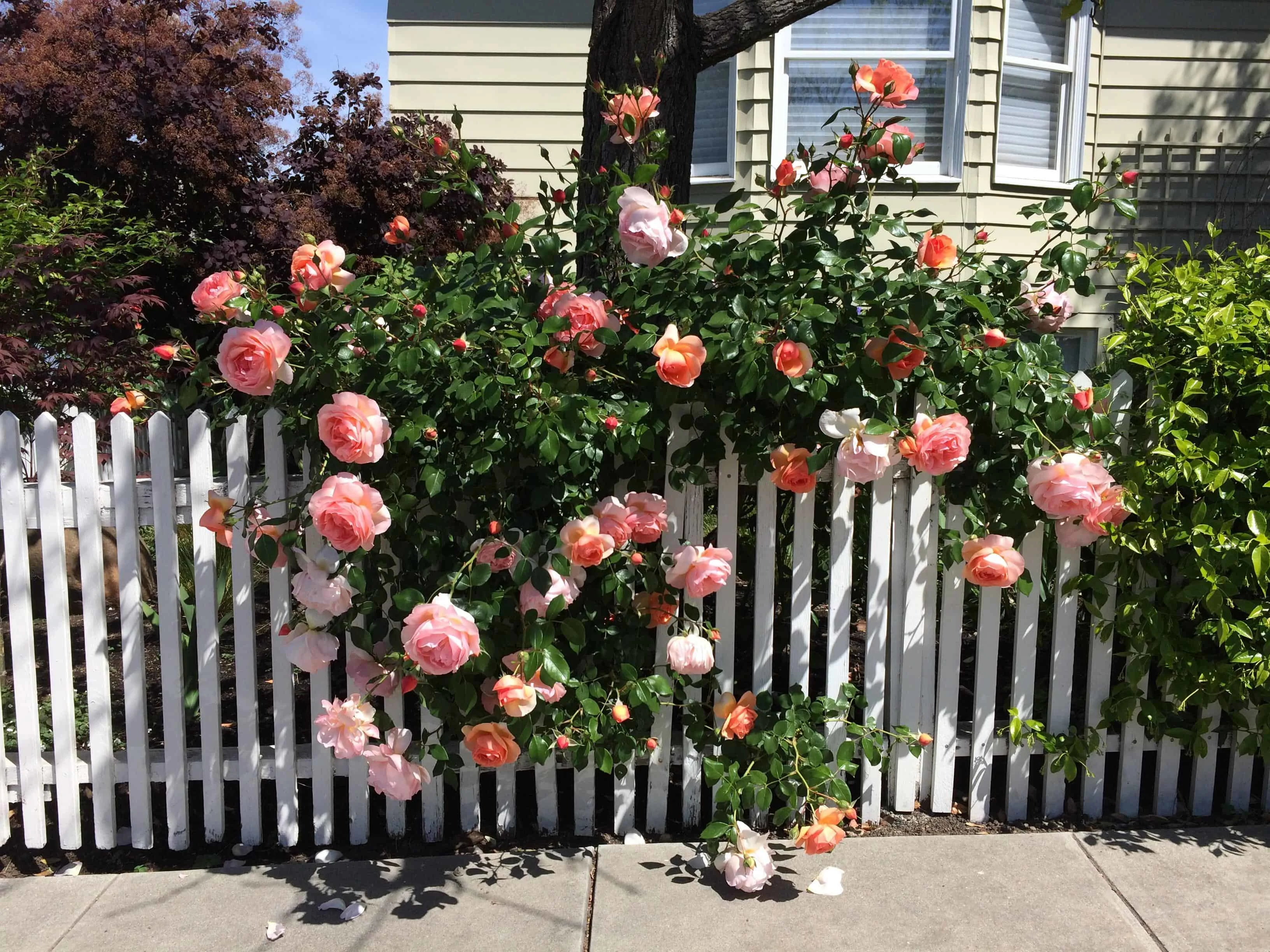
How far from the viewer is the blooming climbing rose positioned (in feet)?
8.30

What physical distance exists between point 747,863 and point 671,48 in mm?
2592

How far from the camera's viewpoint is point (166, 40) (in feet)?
22.8

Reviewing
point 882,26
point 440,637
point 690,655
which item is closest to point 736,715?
point 690,655

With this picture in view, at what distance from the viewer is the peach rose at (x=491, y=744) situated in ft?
8.23

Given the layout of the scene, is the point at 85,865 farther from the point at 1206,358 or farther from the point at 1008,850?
the point at 1206,358

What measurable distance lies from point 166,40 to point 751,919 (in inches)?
286

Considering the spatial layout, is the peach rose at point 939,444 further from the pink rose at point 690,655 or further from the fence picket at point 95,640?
the fence picket at point 95,640

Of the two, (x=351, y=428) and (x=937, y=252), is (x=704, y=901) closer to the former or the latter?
(x=351, y=428)

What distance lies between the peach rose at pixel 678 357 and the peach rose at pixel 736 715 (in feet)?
3.12

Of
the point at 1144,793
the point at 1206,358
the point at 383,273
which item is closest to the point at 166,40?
the point at 383,273

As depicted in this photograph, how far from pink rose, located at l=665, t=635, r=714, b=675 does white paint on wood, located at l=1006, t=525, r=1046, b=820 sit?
996mm

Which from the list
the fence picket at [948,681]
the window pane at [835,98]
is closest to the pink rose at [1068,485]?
the fence picket at [948,681]

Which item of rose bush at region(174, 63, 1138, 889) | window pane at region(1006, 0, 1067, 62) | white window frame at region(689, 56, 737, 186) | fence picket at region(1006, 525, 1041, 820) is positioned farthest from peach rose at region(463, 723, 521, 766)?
window pane at region(1006, 0, 1067, 62)

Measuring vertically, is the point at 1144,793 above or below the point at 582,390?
below
